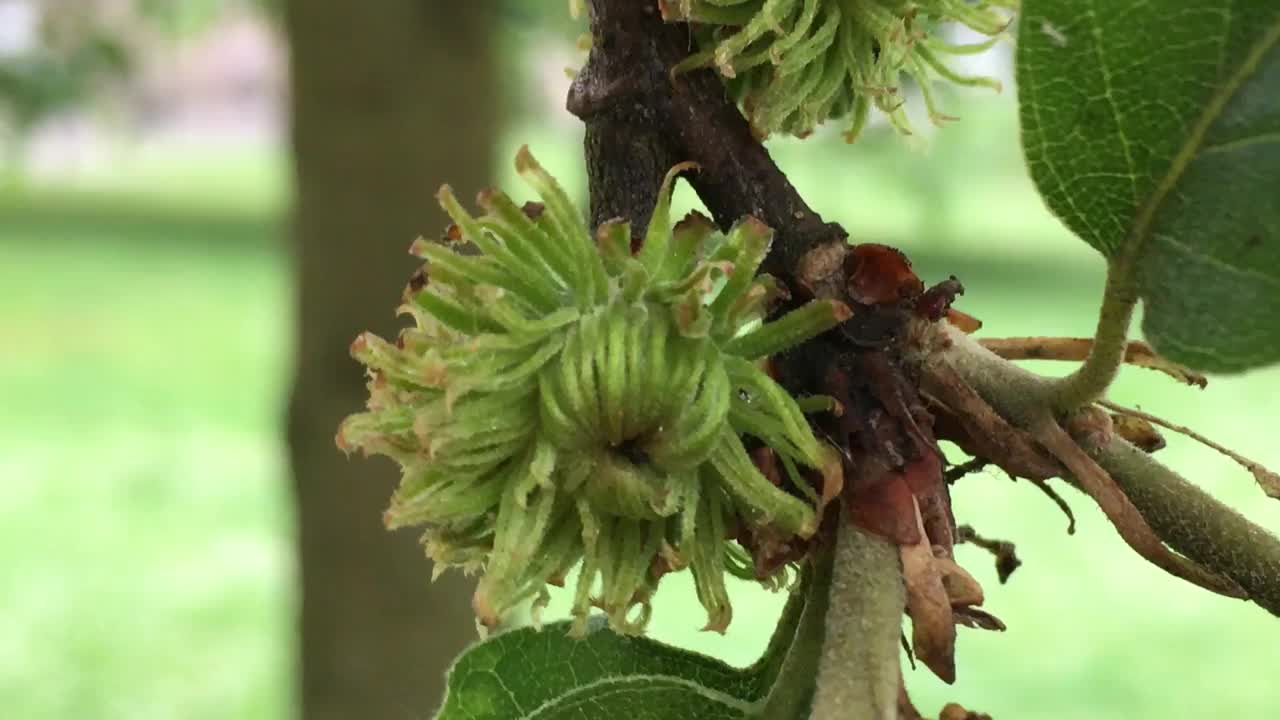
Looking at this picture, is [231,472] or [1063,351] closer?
[1063,351]

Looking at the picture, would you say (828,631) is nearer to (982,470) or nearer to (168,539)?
(982,470)

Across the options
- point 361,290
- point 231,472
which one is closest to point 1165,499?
point 361,290

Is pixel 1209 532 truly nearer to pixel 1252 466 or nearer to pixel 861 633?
pixel 1252 466

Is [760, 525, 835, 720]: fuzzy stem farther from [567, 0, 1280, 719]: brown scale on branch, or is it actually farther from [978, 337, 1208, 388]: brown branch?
[978, 337, 1208, 388]: brown branch

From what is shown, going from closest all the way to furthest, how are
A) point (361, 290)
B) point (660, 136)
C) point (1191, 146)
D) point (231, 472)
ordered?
point (1191, 146), point (660, 136), point (361, 290), point (231, 472)

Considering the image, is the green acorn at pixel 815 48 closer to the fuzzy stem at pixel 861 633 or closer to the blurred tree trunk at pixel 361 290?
the fuzzy stem at pixel 861 633

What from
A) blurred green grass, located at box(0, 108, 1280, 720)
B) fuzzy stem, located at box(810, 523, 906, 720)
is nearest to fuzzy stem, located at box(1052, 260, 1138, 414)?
fuzzy stem, located at box(810, 523, 906, 720)

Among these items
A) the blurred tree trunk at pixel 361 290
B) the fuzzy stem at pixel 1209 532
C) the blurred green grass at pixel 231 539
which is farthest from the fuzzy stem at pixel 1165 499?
the blurred tree trunk at pixel 361 290

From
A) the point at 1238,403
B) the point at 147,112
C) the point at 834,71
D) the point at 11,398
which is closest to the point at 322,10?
the point at 834,71
